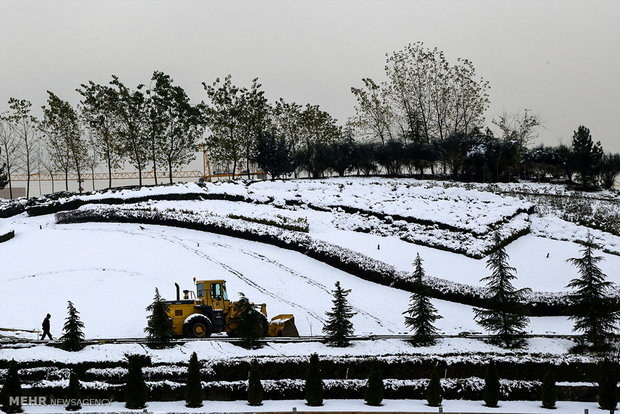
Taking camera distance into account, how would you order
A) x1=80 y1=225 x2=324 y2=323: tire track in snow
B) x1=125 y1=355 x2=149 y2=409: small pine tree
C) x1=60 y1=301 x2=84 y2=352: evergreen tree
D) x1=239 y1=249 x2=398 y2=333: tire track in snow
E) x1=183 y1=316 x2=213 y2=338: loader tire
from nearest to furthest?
x1=125 y1=355 x2=149 y2=409: small pine tree → x1=60 y1=301 x2=84 y2=352: evergreen tree → x1=183 y1=316 x2=213 y2=338: loader tire → x1=239 y1=249 x2=398 y2=333: tire track in snow → x1=80 y1=225 x2=324 y2=323: tire track in snow

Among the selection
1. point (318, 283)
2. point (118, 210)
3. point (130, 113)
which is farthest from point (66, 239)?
point (130, 113)

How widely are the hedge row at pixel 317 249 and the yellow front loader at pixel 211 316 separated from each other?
724 centimetres

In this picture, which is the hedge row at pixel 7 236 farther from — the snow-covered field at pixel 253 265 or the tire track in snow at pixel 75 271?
the tire track in snow at pixel 75 271

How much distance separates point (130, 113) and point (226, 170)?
19.3 meters

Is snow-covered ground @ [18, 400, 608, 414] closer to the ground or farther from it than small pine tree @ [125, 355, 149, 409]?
closer to the ground

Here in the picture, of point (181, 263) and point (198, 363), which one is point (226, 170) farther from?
point (198, 363)

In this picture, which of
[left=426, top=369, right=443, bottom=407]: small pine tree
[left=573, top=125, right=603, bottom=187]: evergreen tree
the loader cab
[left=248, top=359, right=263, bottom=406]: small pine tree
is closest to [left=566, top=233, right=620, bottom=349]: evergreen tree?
[left=426, top=369, right=443, bottom=407]: small pine tree

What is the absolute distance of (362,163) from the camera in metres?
65.7

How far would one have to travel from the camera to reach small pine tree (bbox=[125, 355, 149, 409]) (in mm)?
17656

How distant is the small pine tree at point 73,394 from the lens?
17391mm

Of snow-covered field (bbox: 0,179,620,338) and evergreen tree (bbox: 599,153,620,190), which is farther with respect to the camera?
evergreen tree (bbox: 599,153,620,190)

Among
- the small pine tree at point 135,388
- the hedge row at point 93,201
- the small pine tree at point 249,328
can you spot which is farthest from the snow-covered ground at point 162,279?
the hedge row at point 93,201

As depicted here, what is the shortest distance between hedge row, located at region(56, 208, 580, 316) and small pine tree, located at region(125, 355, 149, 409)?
13923 mm

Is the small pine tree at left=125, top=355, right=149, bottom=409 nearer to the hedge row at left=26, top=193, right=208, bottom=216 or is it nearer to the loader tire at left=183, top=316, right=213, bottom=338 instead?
the loader tire at left=183, top=316, right=213, bottom=338
